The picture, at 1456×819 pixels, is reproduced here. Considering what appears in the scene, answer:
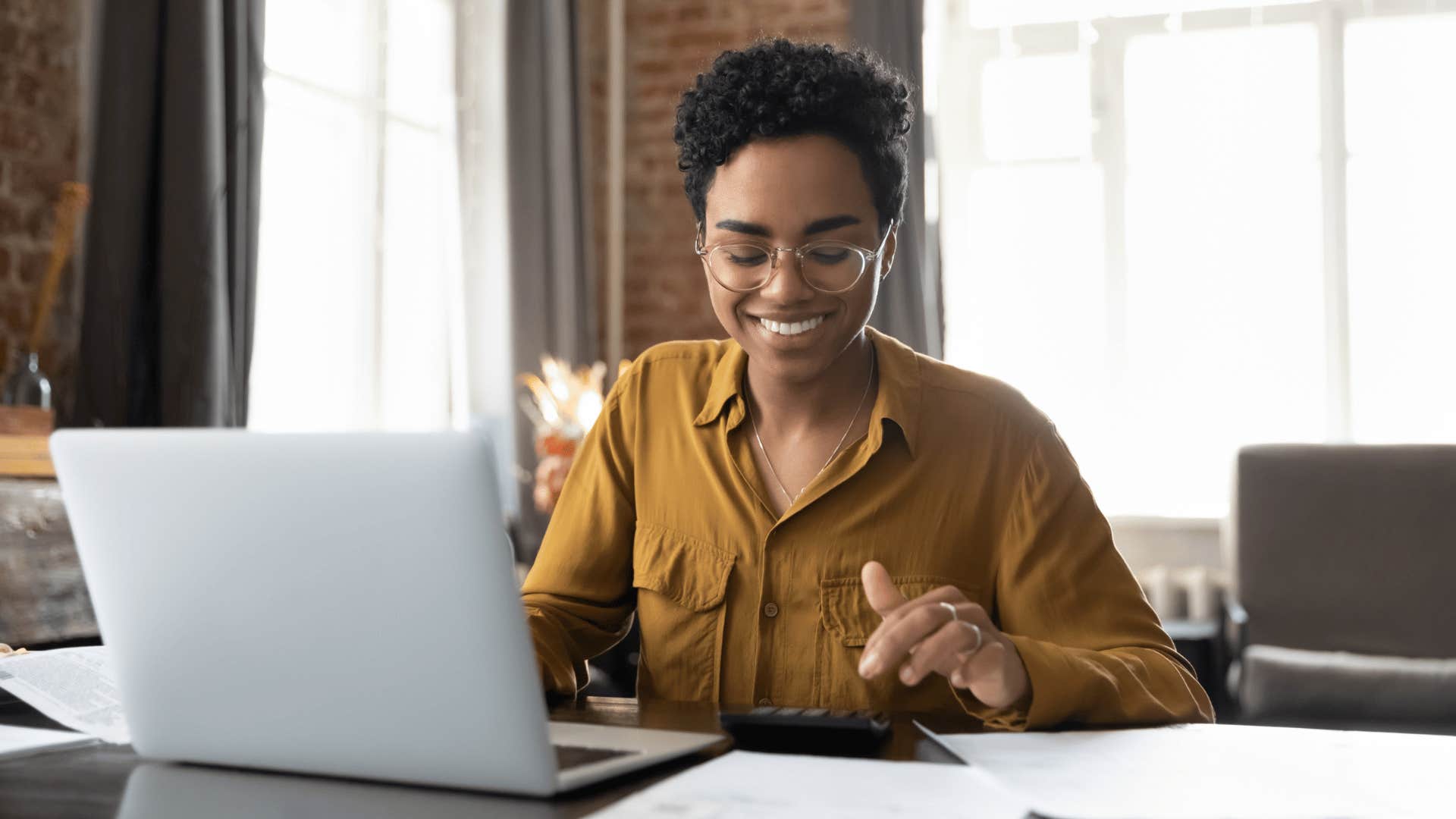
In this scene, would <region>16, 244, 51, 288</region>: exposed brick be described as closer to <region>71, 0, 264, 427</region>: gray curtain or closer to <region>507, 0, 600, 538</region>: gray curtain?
<region>71, 0, 264, 427</region>: gray curtain

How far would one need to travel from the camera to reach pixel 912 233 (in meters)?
4.47

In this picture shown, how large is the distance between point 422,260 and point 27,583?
2205 millimetres

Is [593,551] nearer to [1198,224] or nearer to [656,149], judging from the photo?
[1198,224]

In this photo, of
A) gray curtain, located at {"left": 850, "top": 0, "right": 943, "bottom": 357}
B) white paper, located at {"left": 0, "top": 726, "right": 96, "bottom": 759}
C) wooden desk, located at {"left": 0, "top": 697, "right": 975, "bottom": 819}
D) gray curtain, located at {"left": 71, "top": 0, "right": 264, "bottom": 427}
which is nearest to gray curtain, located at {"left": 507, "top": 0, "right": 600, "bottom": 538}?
gray curtain, located at {"left": 850, "top": 0, "right": 943, "bottom": 357}

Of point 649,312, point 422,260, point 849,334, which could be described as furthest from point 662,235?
point 849,334

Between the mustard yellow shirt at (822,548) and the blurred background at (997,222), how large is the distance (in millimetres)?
2003

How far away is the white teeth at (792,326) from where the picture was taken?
1.42m

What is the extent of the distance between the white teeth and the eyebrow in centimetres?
9

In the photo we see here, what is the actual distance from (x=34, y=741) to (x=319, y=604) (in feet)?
1.26

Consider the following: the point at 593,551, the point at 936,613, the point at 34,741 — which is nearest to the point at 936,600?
the point at 936,613

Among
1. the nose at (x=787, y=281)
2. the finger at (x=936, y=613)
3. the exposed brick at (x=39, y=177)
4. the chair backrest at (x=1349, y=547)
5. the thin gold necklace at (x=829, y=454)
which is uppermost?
the exposed brick at (x=39, y=177)

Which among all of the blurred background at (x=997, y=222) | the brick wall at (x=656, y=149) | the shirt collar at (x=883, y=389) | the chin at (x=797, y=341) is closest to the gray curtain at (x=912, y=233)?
the blurred background at (x=997, y=222)

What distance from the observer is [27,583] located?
2154mm

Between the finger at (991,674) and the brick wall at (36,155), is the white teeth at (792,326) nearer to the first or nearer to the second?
the finger at (991,674)
